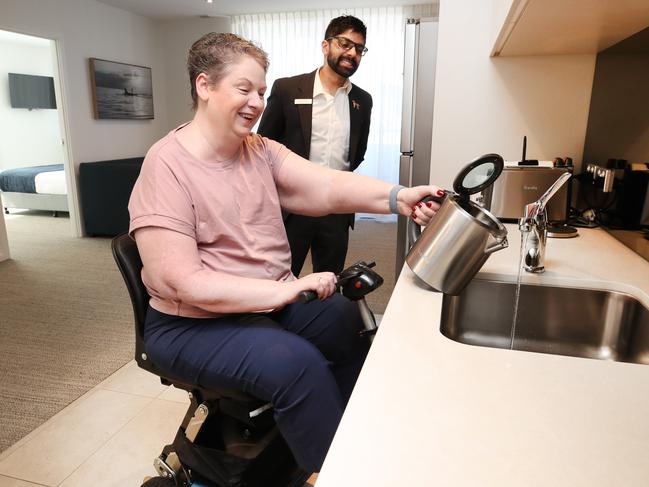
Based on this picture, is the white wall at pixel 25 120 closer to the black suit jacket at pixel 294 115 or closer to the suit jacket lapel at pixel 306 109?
the black suit jacket at pixel 294 115

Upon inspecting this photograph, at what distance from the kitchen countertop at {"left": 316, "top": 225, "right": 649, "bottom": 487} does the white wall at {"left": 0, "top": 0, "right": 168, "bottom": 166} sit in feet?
15.6

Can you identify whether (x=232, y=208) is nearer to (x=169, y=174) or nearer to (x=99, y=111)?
(x=169, y=174)

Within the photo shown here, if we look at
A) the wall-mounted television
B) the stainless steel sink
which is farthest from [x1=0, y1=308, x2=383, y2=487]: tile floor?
the wall-mounted television

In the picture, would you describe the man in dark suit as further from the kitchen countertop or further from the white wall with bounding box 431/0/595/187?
the kitchen countertop

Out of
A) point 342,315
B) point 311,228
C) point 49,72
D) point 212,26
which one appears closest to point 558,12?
point 342,315

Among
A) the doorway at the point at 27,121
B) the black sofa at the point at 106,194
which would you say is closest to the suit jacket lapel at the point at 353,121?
the black sofa at the point at 106,194

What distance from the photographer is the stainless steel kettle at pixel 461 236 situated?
39.3 inches

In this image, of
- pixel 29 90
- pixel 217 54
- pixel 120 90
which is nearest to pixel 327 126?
pixel 217 54

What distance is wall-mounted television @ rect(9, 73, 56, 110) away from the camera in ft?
22.4

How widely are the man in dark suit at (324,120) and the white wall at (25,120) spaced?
5.69 metres

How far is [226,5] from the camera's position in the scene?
537cm

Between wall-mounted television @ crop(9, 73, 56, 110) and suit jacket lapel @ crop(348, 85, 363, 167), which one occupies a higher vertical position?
wall-mounted television @ crop(9, 73, 56, 110)

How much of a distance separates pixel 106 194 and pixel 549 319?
4575 mm

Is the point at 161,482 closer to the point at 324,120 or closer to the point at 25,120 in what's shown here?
the point at 324,120
